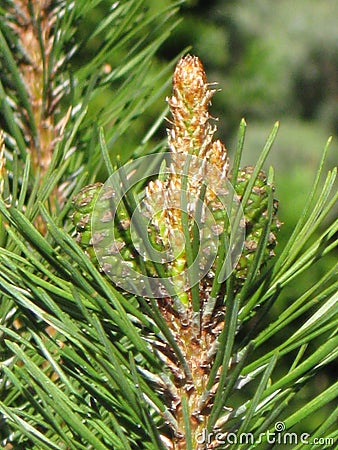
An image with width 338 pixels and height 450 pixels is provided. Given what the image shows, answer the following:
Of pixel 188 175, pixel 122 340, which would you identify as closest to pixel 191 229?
pixel 188 175

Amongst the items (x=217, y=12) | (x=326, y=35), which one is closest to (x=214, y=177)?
(x=217, y=12)

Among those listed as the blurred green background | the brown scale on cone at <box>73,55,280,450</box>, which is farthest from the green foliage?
the blurred green background

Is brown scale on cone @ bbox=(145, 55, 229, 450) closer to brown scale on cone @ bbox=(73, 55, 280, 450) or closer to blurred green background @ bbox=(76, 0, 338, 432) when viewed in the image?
brown scale on cone @ bbox=(73, 55, 280, 450)

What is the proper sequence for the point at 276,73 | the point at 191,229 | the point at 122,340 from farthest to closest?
1. the point at 276,73
2. the point at 122,340
3. the point at 191,229

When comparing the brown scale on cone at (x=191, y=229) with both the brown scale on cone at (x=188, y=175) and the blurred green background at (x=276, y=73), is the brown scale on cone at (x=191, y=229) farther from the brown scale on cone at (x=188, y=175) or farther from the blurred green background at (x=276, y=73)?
the blurred green background at (x=276, y=73)

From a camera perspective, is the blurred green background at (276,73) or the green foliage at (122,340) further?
the blurred green background at (276,73)

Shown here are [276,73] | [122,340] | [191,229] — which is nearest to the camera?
[191,229]

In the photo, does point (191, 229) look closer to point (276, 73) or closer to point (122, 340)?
point (122, 340)

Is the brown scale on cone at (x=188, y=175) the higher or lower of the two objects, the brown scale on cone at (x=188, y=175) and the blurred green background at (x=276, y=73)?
the higher

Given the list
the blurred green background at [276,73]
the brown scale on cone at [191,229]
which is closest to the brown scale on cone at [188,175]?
the brown scale on cone at [191,229]
